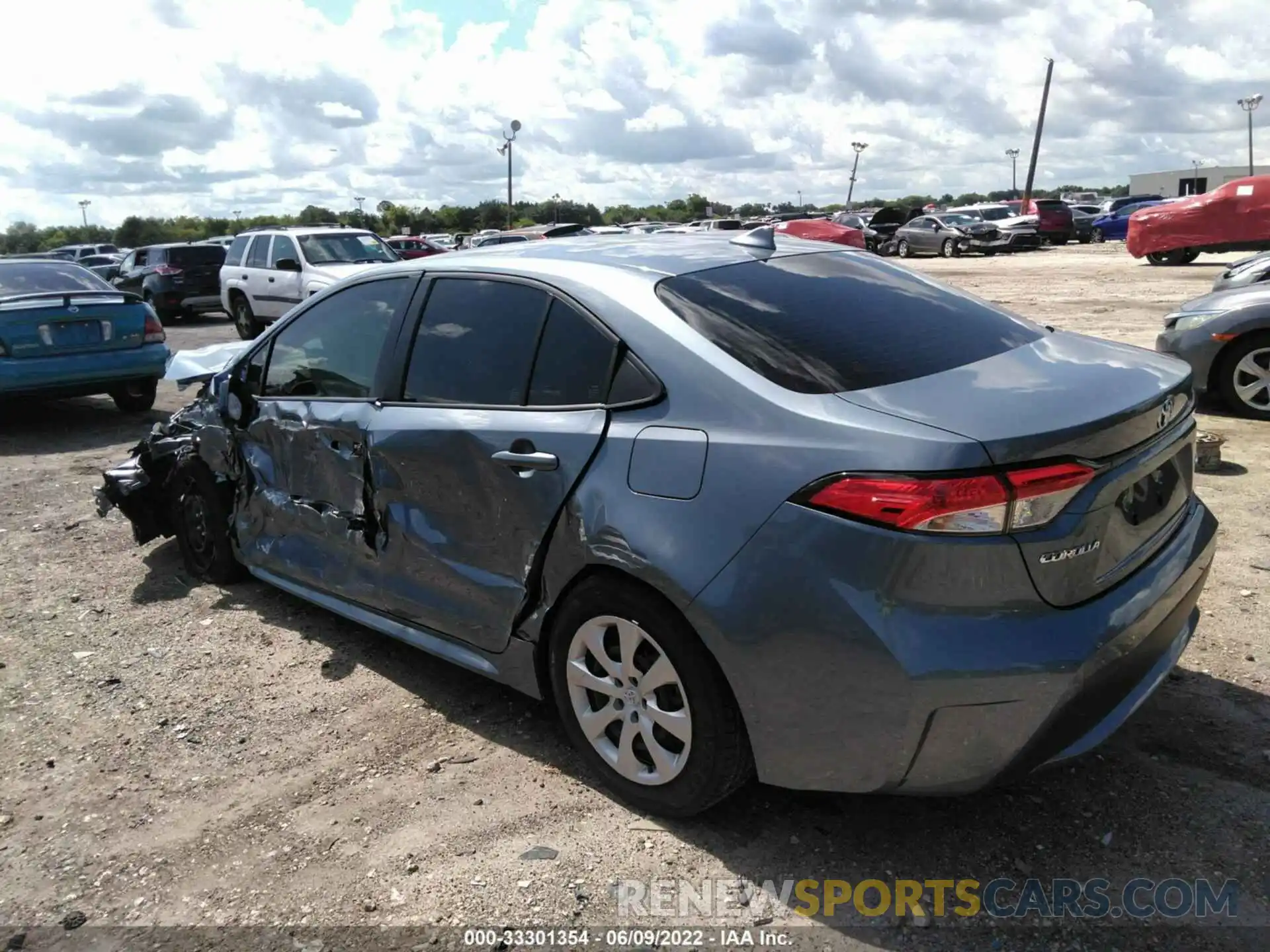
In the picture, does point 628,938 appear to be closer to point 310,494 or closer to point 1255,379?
point 310,494

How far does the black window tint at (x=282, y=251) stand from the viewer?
14.5 meters

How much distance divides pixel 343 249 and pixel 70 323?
599 centimetres

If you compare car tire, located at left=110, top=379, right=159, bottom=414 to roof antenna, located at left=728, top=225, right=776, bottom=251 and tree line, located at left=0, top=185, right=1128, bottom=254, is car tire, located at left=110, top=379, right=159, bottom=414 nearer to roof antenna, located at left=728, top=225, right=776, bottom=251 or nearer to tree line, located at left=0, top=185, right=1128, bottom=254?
roof antenna, located at left=728, top=225, right=776, bottom=251

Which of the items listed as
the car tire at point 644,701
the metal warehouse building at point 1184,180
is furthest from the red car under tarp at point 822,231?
the metal warehouse building at point 1184,180

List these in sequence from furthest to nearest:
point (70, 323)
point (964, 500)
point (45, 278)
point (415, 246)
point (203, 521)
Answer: point (415, 246) < point (45, 278) < point (70, 323) < point (203, 521) < point (964, 500)

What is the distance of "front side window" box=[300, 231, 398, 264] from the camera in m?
14.3

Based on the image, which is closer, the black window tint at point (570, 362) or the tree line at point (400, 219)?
the black window tint at point (570, 362)

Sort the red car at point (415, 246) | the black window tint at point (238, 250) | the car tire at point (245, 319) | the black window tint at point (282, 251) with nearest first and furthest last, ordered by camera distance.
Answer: the black window tint at point (282, 251), the car tire at point (245, 319), the black window tint at point (238, 250), the red car at point (415, 246)

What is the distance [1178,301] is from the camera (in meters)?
16.0

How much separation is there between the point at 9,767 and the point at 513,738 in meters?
1.78

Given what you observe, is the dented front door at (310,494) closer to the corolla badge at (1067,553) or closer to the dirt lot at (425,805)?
the dirt lot at (425,805)

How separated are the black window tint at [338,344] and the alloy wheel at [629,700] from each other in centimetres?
148

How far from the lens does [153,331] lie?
9578 millimetres

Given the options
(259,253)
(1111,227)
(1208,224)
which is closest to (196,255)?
(259,253)
